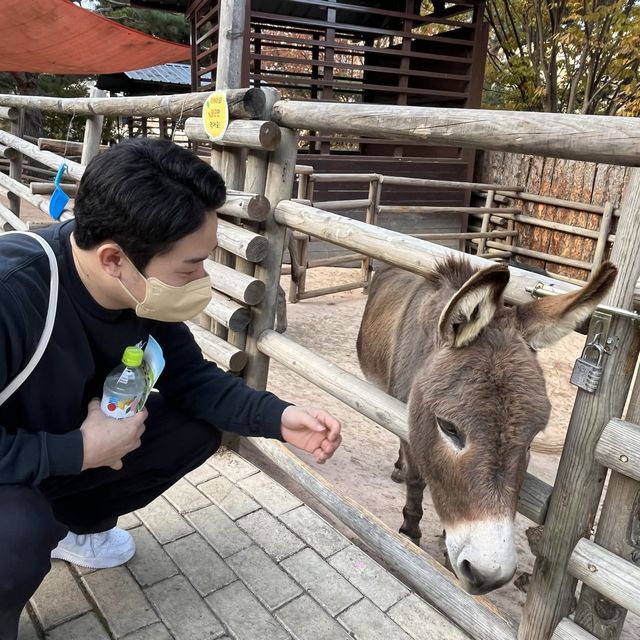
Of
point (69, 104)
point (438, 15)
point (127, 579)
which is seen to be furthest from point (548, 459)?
point (438, 15)

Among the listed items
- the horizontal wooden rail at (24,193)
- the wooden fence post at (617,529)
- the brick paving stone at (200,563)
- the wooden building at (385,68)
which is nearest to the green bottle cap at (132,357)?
the brick paving stone at (200,563)

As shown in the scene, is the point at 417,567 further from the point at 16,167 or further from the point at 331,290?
the point at 16,167

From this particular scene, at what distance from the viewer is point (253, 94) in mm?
2744

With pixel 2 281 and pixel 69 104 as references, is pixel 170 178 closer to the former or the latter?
pixel 2 281

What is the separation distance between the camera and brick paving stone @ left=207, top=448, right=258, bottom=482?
9.50 feet

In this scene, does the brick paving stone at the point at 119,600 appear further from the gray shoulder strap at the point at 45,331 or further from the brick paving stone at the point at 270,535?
the gray shoulder strap at the point at 45,331

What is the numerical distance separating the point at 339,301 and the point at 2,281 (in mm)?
6666

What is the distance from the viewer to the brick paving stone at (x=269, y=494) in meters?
2.65

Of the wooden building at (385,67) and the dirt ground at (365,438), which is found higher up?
the wooden building at (385,67)

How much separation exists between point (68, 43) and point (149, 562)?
1189cm

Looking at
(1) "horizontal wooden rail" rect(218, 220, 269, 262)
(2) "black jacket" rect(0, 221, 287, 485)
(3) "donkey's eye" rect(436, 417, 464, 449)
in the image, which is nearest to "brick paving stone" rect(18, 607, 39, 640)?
(2) "black jacket" rect(0, 221, 287, 485)

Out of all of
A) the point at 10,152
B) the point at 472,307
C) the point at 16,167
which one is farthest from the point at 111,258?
the point at 16,167

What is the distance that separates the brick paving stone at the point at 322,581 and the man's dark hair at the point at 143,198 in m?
1.43

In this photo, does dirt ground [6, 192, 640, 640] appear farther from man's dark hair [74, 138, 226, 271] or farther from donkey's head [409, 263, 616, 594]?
man's dark hair [74, 138, 226, 271]
